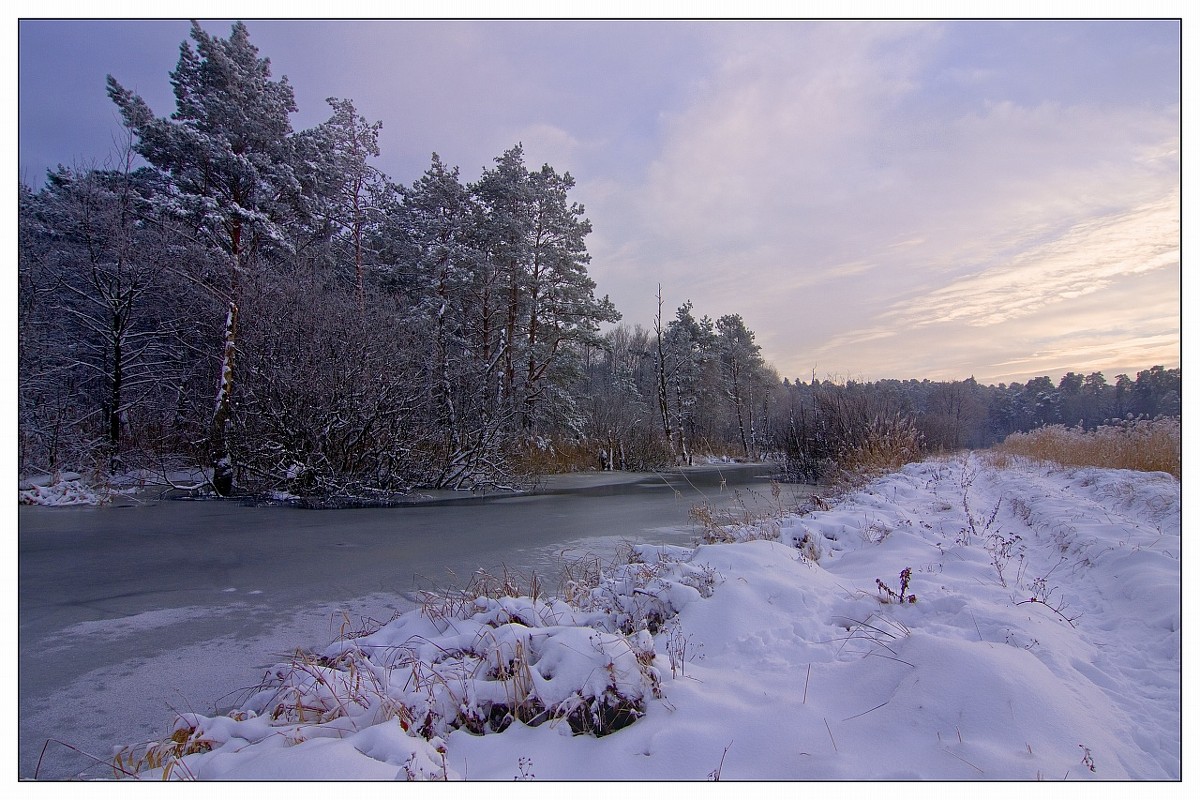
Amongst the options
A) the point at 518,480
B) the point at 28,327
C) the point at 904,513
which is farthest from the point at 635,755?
the point at 28,327

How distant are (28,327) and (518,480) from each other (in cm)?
1124

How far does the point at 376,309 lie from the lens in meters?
13.3

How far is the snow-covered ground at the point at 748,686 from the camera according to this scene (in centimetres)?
186

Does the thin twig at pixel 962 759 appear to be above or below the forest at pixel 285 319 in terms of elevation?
below

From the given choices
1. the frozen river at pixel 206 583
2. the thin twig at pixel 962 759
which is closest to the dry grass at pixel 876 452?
the frozen river at pixel 206 583

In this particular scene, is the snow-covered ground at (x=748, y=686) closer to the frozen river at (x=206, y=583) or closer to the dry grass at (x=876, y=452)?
the frozen river at (x=206, y=583)

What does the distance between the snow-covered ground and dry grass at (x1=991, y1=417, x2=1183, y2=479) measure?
5.94m

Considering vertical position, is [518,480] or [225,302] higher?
[225,302]

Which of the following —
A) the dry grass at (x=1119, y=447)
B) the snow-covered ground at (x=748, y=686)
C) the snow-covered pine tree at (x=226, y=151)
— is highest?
the snow-covered pine tree at (x=226, y=151)

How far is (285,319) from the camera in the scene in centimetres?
1175

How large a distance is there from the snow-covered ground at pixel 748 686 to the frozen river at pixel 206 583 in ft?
2.11

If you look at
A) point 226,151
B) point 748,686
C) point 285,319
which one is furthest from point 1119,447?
point 226,151
